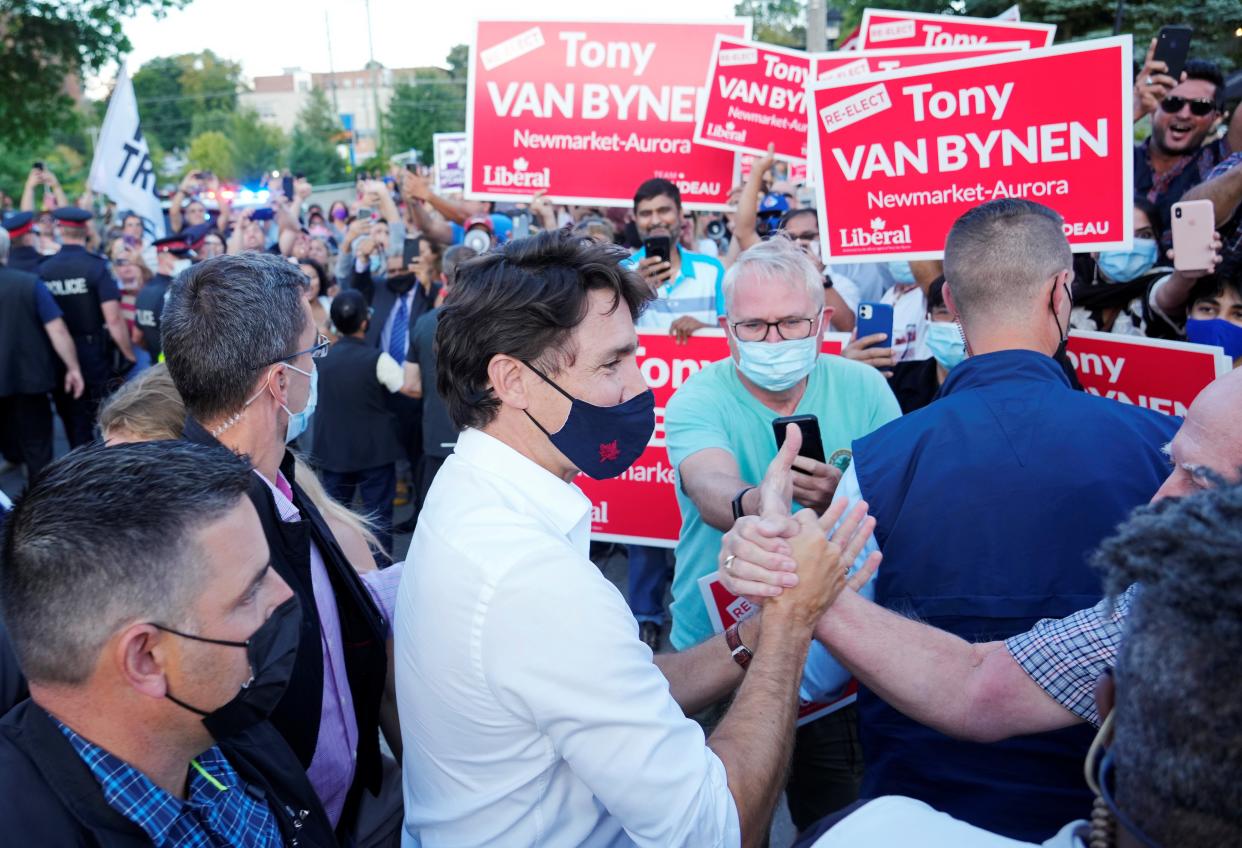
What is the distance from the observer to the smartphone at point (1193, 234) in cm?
357

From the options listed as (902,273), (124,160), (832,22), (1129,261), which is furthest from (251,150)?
(1129,261)

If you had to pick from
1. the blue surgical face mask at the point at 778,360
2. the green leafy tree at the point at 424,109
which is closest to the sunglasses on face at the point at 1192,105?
the blue surgical face mask at the point at 778,360

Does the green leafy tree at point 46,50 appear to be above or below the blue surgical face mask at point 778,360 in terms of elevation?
above

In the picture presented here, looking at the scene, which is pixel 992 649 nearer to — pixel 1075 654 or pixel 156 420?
pixel 1075 654

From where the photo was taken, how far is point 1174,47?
524cm

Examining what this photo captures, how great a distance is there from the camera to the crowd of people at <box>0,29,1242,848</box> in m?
1.44

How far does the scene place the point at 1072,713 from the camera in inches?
68.6

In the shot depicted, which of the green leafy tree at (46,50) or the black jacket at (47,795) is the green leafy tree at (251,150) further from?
the black jacket at (47,795)

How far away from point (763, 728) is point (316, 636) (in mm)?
1026

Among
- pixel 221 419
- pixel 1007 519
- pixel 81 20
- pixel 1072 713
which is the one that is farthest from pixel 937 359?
pixel 81 20

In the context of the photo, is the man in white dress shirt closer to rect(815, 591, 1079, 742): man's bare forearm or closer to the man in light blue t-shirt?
rect(815, 591, 1079, 742): man's bare forearm

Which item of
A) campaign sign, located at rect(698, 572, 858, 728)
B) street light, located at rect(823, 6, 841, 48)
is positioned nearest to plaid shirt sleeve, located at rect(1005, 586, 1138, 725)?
campaign sign, located at rect(698, 572, 858, 728)

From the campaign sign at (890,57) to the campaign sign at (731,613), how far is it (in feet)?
8.64

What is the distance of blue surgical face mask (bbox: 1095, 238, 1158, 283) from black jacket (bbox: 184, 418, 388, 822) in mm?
3976
